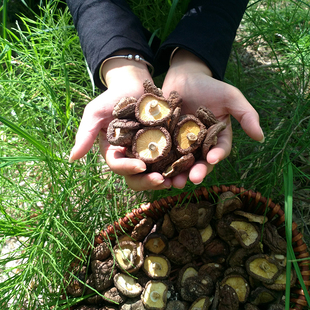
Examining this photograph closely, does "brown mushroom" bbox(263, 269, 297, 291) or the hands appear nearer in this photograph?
the hands

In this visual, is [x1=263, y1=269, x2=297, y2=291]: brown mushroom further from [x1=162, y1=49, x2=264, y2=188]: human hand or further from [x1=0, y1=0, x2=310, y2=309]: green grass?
[x1=162, y1=49, x2=264, y2=188]: human hand

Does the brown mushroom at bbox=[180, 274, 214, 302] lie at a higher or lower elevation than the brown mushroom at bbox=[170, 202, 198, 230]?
lower

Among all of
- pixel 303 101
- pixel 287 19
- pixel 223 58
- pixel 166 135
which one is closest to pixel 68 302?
pixel 166 135

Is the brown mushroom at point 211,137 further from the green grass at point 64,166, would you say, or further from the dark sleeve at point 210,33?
the dark sleeve at point 210,33

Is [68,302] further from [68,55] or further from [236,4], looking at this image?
[236,4]

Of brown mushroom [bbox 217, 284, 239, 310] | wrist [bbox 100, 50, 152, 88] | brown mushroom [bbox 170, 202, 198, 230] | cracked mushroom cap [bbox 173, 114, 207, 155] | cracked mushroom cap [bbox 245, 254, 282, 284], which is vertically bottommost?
brown mushroom [bbox 217, 284, 239, 310]

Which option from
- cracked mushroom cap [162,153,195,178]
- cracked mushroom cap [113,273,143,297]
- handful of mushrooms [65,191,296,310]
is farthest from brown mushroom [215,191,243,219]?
cracked mushroom cap [113,273,143,297]

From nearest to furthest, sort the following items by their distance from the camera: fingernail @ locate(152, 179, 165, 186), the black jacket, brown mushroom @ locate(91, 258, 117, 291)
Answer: fingernail @ locate(152, 179, 165, 186)
brown mushroom @ locate(91, 258, 117, 291)
the black jacket

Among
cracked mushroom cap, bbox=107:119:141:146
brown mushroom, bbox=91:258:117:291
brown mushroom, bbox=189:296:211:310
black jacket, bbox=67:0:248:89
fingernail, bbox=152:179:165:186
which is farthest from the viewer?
black jacket, bbox=67:0:248:89
